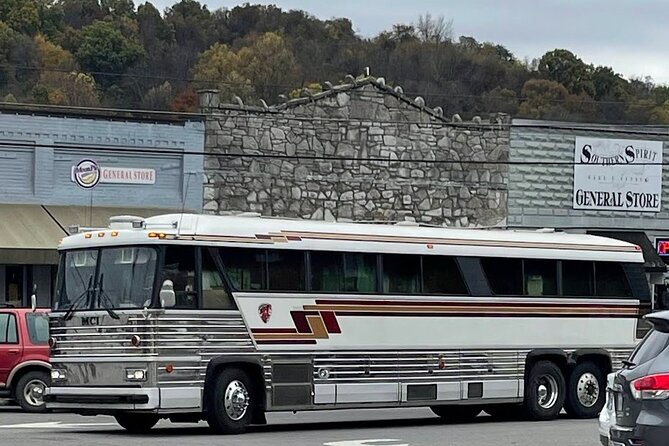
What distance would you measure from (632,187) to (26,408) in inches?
880

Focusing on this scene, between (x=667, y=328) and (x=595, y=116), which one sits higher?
(x=595, y=116)

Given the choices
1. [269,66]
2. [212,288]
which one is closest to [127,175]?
[212,288]

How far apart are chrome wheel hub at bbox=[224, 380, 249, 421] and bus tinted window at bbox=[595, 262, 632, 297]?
7139 mm

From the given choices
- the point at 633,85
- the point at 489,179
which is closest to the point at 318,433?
the point at 489,179

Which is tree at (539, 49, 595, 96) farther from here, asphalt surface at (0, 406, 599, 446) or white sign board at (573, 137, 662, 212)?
asphalt surface at (0, 406, 599, 446)

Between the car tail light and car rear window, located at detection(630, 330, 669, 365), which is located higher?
car rear window, located at detection(630, 330, 669, 365)

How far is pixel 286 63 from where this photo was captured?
83750 millimetres

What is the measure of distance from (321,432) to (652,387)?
8.39 meters

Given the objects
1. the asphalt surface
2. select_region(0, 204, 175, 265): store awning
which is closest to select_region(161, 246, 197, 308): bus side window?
the asphalt surface

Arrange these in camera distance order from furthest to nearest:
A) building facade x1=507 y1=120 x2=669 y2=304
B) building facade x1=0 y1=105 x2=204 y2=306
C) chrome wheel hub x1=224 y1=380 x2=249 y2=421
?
building facade x1=507 y1=120 x2=669 y2=304, building facade x1=0 y1=105 x2=204 y2=306, chrome wheel hub x1=224 y1=380 x2=249 y2=421

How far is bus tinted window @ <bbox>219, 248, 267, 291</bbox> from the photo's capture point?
1873 cm

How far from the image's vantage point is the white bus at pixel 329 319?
18078 mm

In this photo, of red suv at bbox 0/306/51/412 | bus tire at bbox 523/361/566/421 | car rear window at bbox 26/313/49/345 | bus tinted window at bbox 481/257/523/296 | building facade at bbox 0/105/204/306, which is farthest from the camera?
building facade at bbox 0/105/204/306

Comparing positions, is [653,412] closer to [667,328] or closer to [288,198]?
[667,328]
